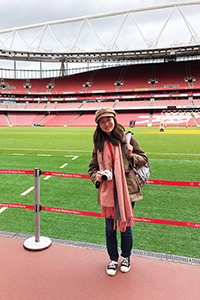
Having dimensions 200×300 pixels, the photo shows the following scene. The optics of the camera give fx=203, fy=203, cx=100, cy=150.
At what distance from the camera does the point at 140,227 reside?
371cm

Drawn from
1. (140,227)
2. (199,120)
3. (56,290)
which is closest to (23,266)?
(56,290)

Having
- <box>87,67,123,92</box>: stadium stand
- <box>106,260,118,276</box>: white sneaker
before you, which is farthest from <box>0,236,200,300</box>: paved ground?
<box>87,67,123,92</box>: stadium stand

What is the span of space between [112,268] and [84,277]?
358 mm

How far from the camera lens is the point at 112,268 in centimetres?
254

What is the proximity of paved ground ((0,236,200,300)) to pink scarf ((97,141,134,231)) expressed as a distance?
0.67 m

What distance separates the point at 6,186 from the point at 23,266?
3824 millimetres

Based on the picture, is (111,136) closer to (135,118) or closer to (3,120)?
(135,118)

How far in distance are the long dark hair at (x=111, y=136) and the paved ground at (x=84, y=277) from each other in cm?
158

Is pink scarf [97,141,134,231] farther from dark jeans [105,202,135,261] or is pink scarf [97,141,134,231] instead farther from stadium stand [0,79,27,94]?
stadium stand [0,79,27,94]

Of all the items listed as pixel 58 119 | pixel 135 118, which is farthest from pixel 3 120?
pixel 135 118

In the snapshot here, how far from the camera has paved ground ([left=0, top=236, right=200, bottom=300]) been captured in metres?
2.22

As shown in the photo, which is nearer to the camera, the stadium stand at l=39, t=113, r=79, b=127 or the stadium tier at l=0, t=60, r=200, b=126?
the stadium tier at l=0, t=60, r=200, b=126

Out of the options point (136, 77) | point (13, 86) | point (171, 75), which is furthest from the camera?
point (13, 86)

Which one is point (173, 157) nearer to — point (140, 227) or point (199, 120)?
point (140, 227)
